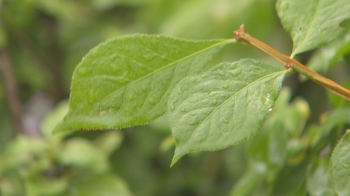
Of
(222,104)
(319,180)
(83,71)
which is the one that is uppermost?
(83,71)

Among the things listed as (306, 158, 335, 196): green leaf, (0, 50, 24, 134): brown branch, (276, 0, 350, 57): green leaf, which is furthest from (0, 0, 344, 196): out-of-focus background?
(276, 0, 350, 57): green leaf

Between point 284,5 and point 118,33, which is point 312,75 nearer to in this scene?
point 284,5

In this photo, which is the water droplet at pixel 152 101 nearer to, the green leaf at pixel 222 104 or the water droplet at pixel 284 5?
the green leaf at pixel 222 104

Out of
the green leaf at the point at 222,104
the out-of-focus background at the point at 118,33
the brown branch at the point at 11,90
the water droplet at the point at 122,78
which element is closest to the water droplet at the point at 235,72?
the green leaf at the point at 222,104

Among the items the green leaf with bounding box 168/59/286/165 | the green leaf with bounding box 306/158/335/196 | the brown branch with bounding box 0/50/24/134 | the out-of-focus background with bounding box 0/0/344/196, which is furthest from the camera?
the out-of-focus background with bounding box 0/0/344/196

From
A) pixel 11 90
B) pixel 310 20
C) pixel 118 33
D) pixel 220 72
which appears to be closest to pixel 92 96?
pixel 220 72

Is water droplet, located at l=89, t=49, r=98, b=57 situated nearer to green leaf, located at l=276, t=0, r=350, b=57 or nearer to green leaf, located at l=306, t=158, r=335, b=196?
green leaf, located at l=276, t=0, r=350, b=57
